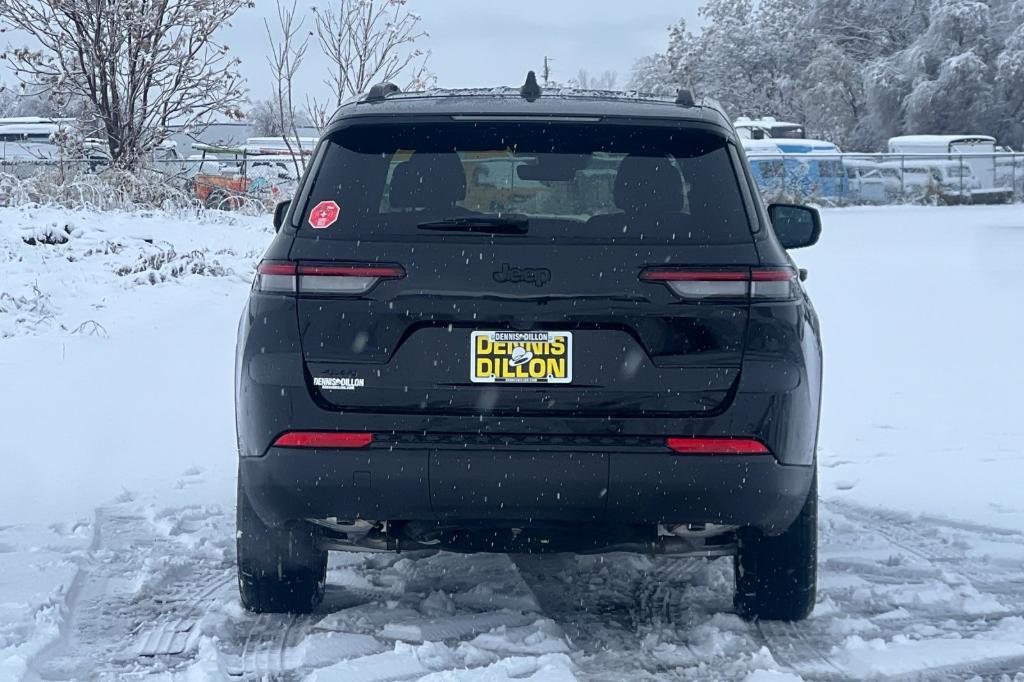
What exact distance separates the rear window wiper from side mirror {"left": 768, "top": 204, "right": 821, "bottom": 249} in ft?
5.13

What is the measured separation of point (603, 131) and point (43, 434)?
4486 mm

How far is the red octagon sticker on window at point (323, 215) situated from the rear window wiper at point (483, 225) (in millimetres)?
268

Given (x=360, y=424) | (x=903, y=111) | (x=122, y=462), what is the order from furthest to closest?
1. (x=903, y=111)
2. (x=122, y=462)
3. (x=360, y=424)

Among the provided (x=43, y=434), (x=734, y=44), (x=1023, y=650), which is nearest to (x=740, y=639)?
→ (x=1023, y=650)

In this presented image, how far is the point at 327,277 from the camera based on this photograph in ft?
13.0

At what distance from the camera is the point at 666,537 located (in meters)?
4.18

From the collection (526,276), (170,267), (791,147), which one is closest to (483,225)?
(526,276)

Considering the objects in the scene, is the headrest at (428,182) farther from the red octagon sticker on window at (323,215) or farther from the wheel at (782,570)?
the wheel at (782,570)

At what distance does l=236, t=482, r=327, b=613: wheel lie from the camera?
4.39m

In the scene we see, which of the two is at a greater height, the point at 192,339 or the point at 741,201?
the point at 741,201

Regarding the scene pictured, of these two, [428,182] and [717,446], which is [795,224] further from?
[428,182]

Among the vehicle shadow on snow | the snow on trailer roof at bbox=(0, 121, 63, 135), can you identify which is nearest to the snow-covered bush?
the vehicle shadow on snow

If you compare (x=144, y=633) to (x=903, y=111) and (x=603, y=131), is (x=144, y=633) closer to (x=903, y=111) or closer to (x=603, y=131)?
(x=603, y=131)

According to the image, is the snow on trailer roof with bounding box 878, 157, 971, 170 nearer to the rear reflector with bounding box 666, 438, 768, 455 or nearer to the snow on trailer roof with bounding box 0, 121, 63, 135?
the snow on trailer roof with bounding box 0, 121, 63, 135
